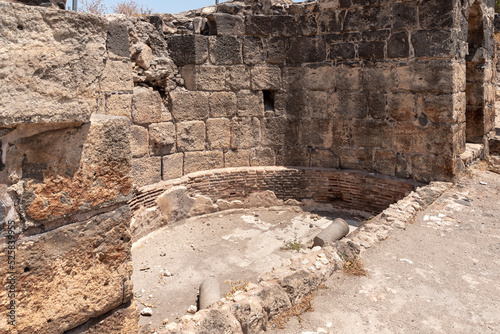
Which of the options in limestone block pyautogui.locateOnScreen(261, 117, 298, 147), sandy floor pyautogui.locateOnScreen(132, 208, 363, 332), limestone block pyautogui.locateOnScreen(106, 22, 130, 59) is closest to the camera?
sandy floor pyautogui.locateOnScreen(132, 208, 363, 332)

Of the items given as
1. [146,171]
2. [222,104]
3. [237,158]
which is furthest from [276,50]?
[146,171]

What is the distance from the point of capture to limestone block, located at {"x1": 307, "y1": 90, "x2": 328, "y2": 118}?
266 inches

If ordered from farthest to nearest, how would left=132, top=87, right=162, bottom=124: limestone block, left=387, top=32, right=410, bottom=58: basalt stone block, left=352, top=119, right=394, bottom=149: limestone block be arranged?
left=352, top=119, right=394, bottom=149: limestone block < left=387, top=32, right=410, bottom=58: basalt stone block < left=132, top=87, right=162, bottom=124: limestone block

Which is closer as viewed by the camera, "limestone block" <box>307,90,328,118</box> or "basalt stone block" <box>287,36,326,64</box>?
"basalt stone block" <box>287,36,326,64</box>

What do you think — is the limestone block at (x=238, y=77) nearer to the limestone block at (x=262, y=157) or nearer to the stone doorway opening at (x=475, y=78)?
the limestone block at (x=262, y=157)

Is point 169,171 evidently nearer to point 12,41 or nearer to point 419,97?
point 419,97

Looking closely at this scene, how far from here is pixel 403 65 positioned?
594cm

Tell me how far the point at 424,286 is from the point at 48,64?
3083mm

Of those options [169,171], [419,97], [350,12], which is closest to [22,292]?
Answer: [169,171]

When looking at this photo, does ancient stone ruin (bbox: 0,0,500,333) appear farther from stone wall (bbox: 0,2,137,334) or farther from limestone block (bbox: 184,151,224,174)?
stone wall (bbox: 0,2,137,334)

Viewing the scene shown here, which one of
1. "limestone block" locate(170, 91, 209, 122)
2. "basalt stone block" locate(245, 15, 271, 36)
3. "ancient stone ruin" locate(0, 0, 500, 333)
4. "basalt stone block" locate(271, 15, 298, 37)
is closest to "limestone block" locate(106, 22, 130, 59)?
"ancient stone ruin" locate(0, 0, 500, 333)

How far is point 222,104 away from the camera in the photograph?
6.65 m

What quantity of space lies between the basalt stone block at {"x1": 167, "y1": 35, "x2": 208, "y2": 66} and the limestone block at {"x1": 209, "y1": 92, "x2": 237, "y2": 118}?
63 cm

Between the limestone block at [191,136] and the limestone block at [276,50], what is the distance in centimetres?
170
